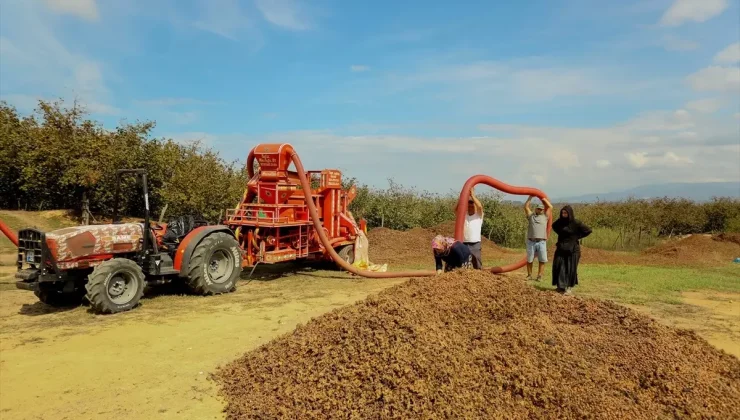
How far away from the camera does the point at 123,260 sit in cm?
688

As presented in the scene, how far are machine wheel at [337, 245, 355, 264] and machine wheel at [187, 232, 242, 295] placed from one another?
2.82 meters

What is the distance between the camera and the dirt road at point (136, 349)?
158 inches

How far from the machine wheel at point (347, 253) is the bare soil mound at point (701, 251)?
9.45 metres

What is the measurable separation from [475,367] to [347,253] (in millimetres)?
7256

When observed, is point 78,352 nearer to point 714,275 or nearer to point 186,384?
point 186,384

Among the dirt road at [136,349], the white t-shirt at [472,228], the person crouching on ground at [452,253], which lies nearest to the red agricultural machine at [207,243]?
the white t-shirt at [472,228]

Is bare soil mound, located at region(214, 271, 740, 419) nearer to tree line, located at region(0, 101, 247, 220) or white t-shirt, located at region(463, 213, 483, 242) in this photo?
white t-shirt, located at region(463, 213, 483, 242)

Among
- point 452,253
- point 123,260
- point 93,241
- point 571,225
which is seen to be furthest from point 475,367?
point 93,241

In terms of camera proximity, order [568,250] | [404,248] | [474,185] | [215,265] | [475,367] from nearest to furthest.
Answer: [475,367] < [568,250] < [474,185] < [215,265] < [404,248]

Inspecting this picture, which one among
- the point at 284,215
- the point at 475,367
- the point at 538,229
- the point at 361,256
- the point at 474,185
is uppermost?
the point at 474,185

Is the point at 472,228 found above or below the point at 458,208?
below

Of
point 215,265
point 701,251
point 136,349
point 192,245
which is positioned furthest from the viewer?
point 701,251

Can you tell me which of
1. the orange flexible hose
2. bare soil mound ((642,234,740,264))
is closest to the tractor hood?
the orange flexible hose

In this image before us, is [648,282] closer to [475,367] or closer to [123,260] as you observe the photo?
[475,367]
